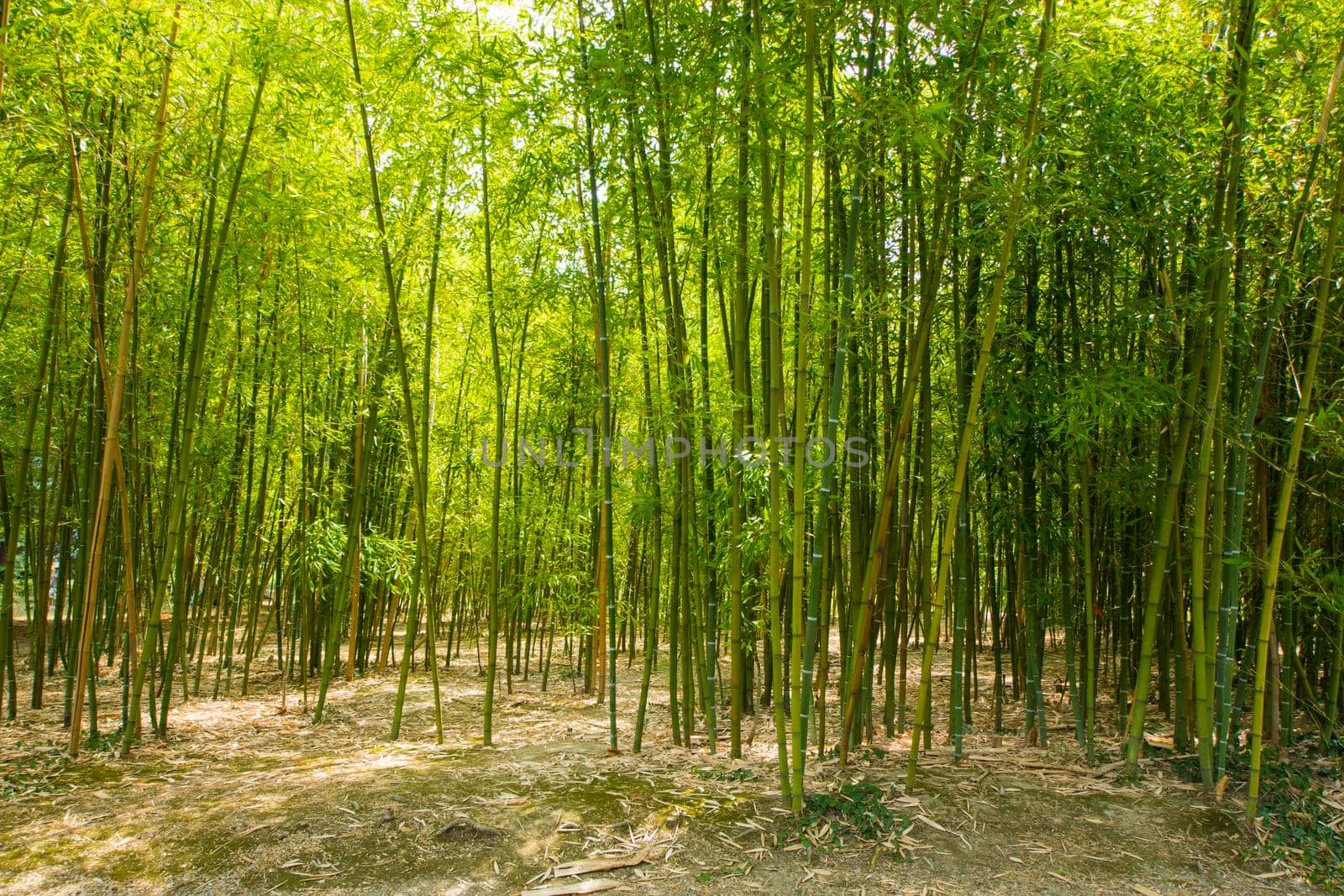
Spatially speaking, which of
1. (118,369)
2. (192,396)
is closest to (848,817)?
(192,396)

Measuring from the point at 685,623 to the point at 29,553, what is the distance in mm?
4636

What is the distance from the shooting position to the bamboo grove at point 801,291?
2.51 metres

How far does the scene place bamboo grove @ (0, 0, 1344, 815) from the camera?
2514 millimetres

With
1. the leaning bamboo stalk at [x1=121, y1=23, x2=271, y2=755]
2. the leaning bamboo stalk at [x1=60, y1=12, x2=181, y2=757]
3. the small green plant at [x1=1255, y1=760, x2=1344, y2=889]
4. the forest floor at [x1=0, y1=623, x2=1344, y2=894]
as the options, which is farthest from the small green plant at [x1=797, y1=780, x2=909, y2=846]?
the leaning bamboo stalk at [x1=60, y1=12, x2=181, y2=757]

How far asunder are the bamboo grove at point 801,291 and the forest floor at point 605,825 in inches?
7.2

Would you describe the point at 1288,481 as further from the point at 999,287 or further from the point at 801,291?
the point at 801,291

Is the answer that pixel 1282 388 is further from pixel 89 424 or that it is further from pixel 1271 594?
pixel 89 424

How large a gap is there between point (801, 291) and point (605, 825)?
1838 millimetres

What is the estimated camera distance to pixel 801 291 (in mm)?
2365

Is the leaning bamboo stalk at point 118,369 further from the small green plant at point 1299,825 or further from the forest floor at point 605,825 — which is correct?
the small green plant at point 1299,825

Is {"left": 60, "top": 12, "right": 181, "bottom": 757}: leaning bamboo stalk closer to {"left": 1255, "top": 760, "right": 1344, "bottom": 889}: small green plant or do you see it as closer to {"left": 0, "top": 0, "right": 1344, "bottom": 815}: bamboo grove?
{"left": 0, "top": 0, "right": 1344, "bottom": 815}: bamboo grove

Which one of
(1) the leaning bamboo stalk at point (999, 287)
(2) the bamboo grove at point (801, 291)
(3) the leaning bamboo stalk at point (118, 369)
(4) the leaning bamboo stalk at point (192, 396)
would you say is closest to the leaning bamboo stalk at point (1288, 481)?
(2) the bamboo grove at point (801, 291)

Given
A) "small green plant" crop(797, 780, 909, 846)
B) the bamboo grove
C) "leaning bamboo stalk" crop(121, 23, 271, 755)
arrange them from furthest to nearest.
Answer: "leaning bamboo stalk" crop(121, 23, 271, 755) < the bamboo grove < "small green plant" crop(797, 780, 909, 846)

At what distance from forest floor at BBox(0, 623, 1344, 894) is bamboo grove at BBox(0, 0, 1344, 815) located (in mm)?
182
